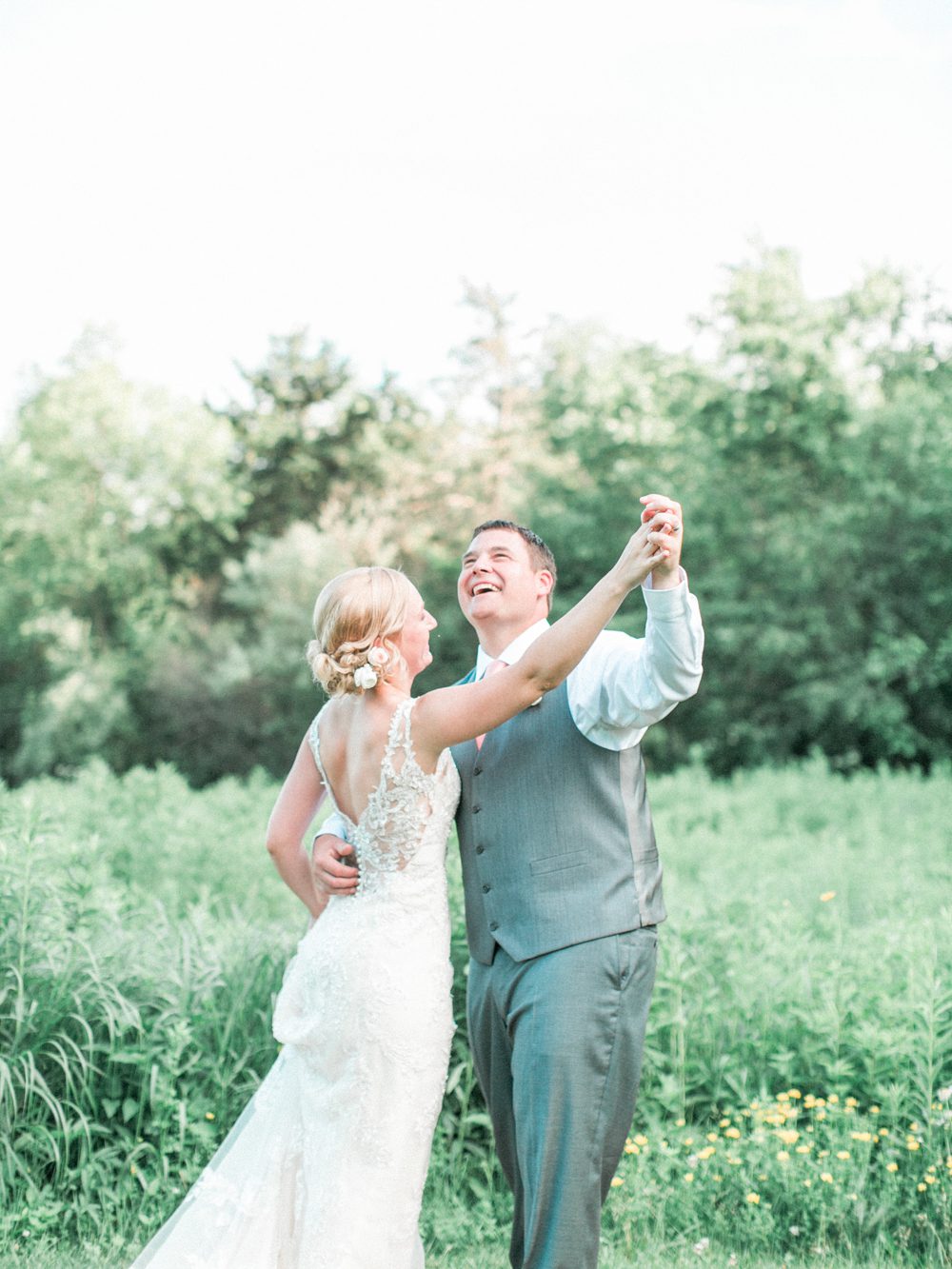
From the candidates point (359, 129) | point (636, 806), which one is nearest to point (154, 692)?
point (359, 129)

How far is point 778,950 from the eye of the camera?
17.8 feet

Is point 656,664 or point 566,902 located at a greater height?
point 656,664

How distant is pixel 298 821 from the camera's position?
3.61 m

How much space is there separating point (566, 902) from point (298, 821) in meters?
0.84

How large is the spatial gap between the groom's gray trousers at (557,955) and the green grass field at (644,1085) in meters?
1.16

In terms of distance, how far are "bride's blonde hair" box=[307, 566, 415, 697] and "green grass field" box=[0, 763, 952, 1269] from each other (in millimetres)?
1925

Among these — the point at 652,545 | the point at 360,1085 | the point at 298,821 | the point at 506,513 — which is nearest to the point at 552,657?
the point at 652,545

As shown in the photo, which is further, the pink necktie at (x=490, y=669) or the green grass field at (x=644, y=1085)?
the green grass field at (x=644, y=1085)

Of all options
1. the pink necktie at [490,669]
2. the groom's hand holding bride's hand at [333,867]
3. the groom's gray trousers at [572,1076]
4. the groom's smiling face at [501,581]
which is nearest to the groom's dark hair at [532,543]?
the groom's smiling face at [501,581]

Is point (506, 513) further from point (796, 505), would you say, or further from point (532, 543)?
point (532, 543)

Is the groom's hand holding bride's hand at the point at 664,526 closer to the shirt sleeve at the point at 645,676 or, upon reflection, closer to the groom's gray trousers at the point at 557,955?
the shirt sleeve at the point at 645,676

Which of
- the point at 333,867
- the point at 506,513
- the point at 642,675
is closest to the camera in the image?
the point at 642,675

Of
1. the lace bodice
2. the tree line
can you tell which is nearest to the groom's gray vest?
the lace bodice

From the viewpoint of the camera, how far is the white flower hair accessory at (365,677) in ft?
10.7
